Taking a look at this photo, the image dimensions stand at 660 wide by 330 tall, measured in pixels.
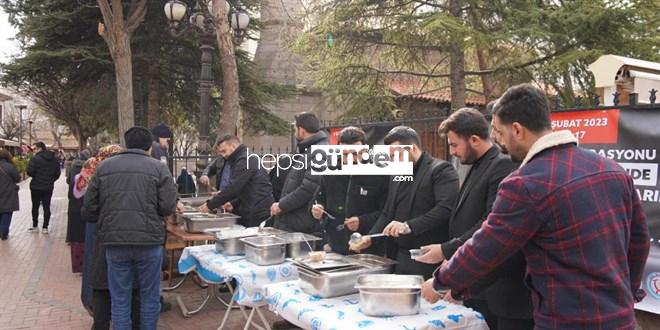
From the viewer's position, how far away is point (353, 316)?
2.40m

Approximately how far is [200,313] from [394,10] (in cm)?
810

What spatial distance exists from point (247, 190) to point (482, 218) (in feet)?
10.3

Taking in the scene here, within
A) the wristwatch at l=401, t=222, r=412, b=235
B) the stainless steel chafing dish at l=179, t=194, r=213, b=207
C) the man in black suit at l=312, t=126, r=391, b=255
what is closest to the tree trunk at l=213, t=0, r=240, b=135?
the stainless steel chafing dish at l=179, t=194, r=213, b=207

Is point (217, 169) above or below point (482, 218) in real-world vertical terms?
above

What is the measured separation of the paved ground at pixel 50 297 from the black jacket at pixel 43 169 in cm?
120

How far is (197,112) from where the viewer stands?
1577cm

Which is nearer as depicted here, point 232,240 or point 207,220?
Answer: point 232,240

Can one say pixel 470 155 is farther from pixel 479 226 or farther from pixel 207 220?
pixel 207 220

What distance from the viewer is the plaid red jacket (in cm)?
167

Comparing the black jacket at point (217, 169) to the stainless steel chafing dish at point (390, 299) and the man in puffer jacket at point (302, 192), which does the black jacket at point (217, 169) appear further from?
the stainless steel chafing dish at point (390, 299)

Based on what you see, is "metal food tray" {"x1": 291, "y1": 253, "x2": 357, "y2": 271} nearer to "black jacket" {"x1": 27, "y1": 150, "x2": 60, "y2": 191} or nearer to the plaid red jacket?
the plaid red jacket

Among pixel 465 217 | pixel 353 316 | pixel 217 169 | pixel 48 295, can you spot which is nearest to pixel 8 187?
pixel 48 295

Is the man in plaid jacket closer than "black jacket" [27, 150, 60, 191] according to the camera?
Yes

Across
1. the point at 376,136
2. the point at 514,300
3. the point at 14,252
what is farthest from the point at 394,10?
the point at 514,300
